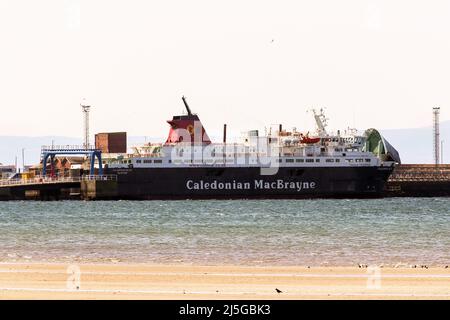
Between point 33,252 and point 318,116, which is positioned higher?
point 318,116

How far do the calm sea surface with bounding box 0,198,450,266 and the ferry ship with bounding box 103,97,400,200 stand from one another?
3646 centimetres

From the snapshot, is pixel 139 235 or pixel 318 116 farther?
pixel 318 116

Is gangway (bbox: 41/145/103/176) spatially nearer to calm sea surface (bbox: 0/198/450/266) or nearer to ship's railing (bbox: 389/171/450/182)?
ship's railing (bbox: 389/171/450/182)

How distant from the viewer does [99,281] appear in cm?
2414

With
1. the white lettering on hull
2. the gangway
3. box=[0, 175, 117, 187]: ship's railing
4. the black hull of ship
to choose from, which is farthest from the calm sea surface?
the gangway

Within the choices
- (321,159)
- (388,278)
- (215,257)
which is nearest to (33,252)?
(215,257)

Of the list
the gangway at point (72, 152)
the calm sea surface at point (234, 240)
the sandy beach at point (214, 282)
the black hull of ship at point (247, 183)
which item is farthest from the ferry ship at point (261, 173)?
the sandy beach at point (214, 282)

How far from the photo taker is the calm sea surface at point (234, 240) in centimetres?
3359

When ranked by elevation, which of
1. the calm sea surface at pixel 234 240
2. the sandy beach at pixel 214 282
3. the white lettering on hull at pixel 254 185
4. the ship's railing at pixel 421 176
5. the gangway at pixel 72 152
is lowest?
the calm sea surface at pixel 234 240

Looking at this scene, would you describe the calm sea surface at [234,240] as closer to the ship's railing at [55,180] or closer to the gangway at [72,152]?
the ship's railing at [55,180]

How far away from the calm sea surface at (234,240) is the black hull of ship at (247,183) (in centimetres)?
3641

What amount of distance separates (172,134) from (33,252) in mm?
76367
